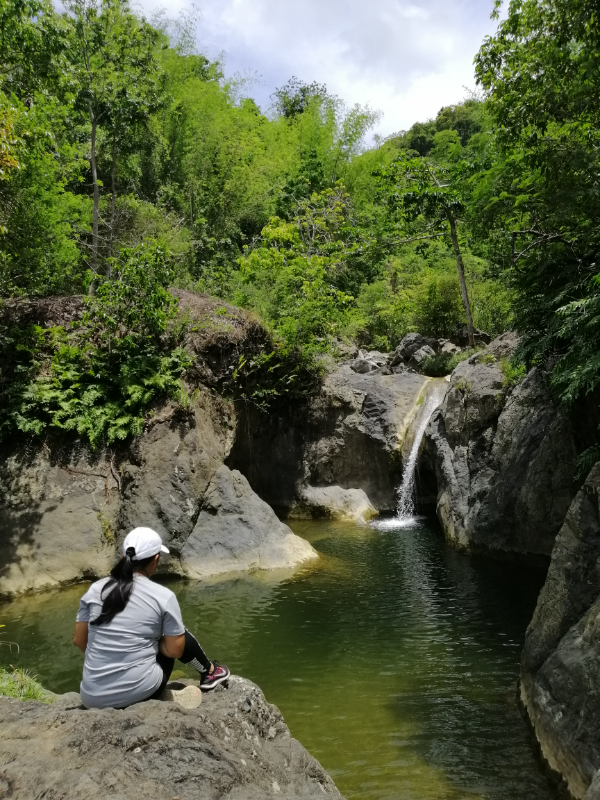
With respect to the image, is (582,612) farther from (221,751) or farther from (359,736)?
(221,751)

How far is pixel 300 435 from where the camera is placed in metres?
16.0

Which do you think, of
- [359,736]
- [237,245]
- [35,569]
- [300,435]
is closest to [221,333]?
[300,435]

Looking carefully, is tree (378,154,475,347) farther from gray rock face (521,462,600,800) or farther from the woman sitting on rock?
the woman sitting on rock

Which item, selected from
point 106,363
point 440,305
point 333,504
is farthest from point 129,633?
point 440,305

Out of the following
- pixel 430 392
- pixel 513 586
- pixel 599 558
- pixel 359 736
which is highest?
pixel 430 392

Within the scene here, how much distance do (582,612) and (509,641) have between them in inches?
90.0

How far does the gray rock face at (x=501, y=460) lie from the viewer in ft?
31.1

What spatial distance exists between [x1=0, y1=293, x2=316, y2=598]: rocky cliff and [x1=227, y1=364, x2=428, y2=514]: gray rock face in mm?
4541

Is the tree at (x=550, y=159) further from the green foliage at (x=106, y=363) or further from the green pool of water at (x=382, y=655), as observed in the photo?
the green foliage at (x=106, y=363)

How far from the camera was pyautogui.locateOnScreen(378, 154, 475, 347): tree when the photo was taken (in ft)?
55.1

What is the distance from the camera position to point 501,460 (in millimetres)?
10648

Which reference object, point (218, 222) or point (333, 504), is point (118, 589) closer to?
point (333, 504)

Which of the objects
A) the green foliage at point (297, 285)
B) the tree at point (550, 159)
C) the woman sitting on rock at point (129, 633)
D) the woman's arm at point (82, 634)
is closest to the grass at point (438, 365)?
the green foliage at point (297, 285)

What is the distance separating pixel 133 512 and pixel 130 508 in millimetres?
100
